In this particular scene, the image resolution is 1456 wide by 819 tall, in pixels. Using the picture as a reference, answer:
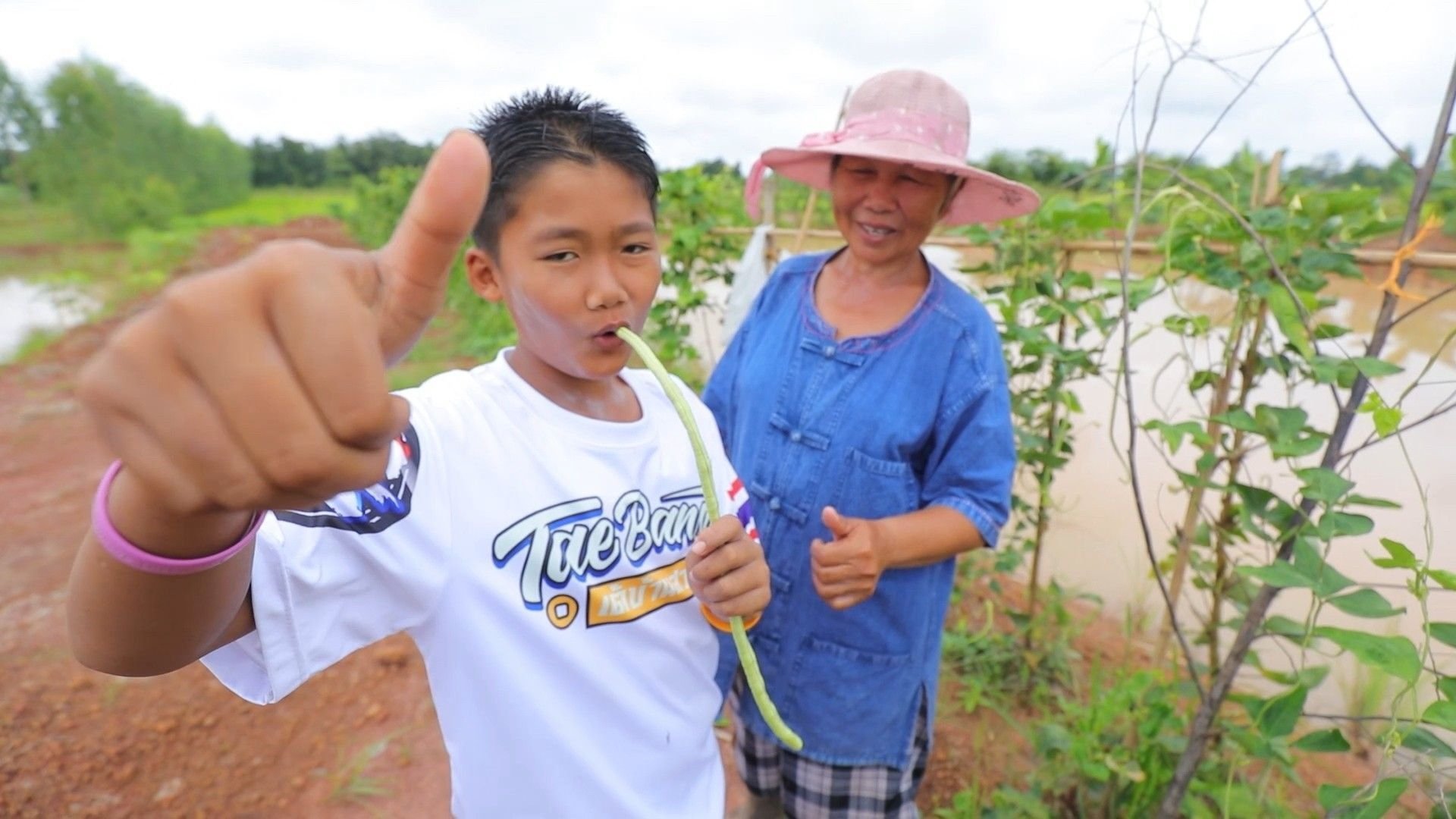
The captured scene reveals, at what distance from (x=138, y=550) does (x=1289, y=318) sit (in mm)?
1820

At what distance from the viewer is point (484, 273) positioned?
1021 mm

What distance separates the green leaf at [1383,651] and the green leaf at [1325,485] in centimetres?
21

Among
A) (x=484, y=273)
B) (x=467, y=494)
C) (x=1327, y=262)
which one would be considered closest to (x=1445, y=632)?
(x=1327, y=262)

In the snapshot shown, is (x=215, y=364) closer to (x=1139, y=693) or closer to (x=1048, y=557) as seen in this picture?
(x=1139, y=693)

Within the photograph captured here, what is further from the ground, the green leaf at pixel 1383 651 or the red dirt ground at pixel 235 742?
the green leaf at pixel 1383 651

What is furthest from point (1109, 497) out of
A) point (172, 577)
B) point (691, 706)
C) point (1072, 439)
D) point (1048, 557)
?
point (172, 577)

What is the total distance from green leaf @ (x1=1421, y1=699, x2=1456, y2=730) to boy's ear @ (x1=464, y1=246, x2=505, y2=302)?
141 centimetres

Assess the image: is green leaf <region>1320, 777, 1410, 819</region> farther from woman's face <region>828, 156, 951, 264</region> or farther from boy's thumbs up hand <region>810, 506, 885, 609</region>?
woman's face <region>828, 156, 951, 264</region>

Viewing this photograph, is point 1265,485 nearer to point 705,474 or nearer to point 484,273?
point 705,474

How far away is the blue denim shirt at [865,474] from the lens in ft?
4.35

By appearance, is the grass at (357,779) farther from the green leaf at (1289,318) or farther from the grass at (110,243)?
the grass at (110,243)

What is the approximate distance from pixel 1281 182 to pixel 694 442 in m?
1.98

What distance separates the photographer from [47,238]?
91.1 ft

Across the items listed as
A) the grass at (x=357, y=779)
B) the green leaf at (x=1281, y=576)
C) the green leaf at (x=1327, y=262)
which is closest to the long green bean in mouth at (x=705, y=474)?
the green leaf at (x=1281, y=576)
